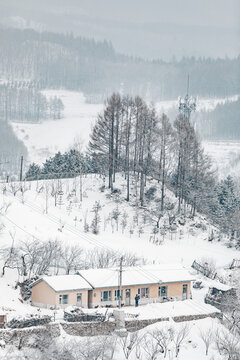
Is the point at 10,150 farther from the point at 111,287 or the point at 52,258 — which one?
the point at 111,287

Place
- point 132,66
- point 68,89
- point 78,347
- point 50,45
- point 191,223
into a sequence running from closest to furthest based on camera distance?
point 78,347 → point 191,223 → point 68,89 → point 50,45 → point 132,66

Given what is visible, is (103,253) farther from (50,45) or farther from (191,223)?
(50,45)

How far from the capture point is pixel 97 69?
17338 cm

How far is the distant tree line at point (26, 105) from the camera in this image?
11962 centimetres

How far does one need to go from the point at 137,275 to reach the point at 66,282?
4124 millimetres

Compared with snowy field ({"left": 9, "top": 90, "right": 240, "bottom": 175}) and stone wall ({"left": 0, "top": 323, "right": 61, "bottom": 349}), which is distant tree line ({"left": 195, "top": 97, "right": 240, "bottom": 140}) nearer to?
snowy field ({"left": 9, "top": 90, "right": 240, "bottom": 175})

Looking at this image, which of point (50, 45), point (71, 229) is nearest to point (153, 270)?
point (71, 229)

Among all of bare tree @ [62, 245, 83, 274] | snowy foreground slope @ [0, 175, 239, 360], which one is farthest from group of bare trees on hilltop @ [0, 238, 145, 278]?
snowy foreground slope @ [0, 175, 239, 360]

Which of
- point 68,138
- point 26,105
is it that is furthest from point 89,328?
point 26,105

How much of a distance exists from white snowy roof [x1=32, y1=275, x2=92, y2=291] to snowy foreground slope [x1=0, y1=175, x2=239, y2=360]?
1349mm

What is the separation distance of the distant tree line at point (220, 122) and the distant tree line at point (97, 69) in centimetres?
2036

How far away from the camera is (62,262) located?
3903cm

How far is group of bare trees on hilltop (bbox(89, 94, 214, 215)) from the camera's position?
167 feet

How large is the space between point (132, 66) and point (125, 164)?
138 m
